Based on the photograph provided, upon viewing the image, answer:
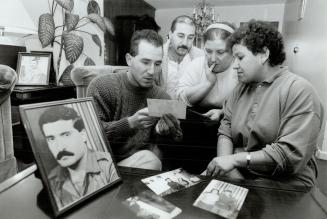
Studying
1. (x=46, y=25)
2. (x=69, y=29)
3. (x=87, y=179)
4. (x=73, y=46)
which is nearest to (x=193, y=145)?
(x=87, y=179)

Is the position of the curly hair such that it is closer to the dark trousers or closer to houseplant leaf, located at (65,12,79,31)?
the dark trousers

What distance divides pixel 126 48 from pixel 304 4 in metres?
0.78

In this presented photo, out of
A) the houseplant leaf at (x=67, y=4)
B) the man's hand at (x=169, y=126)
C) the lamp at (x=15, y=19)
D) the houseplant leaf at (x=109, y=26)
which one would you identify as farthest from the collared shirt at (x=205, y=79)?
the lamp at (x=15, y=19)

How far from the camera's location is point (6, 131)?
4.20ft

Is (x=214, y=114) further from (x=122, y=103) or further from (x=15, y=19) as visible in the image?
(x=15, y=19)

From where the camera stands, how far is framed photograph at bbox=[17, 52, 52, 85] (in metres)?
2.04

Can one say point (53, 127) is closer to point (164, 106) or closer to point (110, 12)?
point (164, 106)

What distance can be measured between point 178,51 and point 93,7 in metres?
0.53

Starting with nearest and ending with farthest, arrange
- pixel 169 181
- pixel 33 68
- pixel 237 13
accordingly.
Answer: pixel 169 181 < pixel 237 13 < pixel 33 68

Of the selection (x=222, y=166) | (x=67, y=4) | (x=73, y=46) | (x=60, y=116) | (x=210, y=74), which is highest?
(x=67, y=4)

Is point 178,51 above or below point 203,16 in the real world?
below

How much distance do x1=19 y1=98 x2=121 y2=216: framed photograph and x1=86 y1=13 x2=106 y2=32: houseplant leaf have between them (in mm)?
611

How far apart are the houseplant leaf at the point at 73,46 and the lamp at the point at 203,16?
2.27ft

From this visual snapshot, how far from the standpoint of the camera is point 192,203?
65 centimetres
